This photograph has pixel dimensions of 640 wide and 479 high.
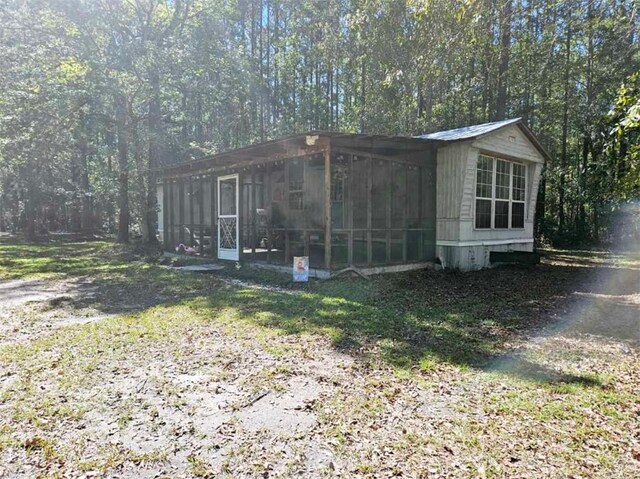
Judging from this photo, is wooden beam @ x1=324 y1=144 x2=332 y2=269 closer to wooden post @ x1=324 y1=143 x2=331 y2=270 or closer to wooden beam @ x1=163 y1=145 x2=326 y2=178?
wooden post @ x1=324 y1=143 x2=331 y2=270

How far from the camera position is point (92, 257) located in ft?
45.9

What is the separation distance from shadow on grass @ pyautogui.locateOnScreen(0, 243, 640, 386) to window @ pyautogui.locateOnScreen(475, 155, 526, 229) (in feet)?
4.81

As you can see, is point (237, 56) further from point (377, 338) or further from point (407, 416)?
point (407, 416)

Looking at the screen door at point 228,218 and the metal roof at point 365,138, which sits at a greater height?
the metal roof at point 365,138

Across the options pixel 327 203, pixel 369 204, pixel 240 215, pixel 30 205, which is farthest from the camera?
pixel 30 205

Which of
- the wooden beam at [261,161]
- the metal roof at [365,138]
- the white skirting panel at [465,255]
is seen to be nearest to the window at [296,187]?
the wooden beam at [261,161]

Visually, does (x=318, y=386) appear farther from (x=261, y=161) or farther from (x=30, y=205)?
(x=30, y=205)

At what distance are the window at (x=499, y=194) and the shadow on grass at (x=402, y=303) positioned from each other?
4.81 feet

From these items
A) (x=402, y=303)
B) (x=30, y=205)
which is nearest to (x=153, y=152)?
(x=30, y=205)

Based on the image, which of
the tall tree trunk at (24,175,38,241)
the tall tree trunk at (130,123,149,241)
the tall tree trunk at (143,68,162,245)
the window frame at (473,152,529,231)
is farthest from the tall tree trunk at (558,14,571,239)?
the tall tree trunk at (24,175,38,241)

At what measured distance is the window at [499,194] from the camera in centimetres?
1055

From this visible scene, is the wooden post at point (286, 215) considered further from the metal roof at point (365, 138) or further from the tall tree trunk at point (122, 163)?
the tall tree trunk at point (122, 163)

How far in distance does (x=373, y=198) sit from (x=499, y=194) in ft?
12.6

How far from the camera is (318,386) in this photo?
3490 mm
